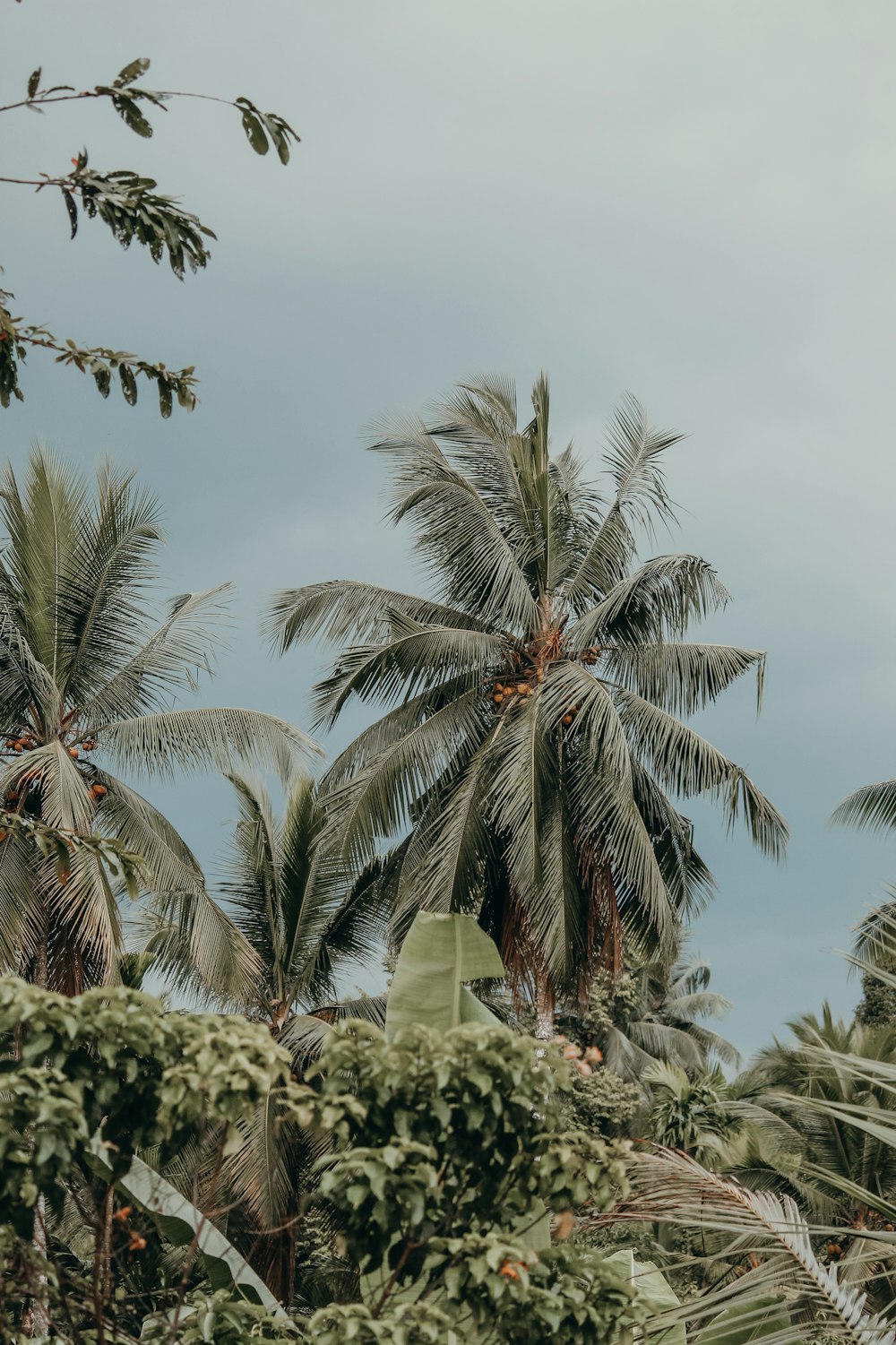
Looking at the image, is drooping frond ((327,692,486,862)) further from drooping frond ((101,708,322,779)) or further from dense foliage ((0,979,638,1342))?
dense foliage ((0,979,638,1342))

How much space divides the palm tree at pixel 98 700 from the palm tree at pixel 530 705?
1.84 metres

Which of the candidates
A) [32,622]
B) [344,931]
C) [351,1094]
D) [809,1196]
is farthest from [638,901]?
[351,1094]

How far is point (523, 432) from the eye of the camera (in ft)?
59.3

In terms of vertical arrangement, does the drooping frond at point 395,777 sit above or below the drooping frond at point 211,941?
above

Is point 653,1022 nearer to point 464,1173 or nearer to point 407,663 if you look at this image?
point 407,663

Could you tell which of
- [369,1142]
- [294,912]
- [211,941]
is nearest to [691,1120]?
[294,912]

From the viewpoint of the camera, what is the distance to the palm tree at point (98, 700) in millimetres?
14016

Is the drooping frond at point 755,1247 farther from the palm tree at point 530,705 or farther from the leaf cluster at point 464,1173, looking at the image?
the palm tree at point 530,705

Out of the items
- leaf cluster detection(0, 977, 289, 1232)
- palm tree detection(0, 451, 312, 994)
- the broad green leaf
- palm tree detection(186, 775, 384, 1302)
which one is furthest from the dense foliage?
palm tree detection(186, 775, 384, 1302)

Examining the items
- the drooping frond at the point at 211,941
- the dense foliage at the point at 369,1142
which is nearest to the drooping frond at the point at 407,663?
the drooping frond at the point at 211,941

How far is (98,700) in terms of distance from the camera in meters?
14.7

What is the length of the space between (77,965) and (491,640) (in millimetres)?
5941

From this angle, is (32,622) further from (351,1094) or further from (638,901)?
(351,1094)

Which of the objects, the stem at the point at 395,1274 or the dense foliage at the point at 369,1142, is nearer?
the dense foliage at the point at 369,1142
